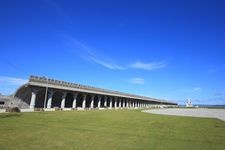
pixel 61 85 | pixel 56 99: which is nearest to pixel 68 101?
pixel 56 99

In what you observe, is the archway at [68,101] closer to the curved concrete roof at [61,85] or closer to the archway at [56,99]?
the archway at [56,99]

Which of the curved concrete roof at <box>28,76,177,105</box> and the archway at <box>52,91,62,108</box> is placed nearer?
the curved concrete roof at <box>28,76,177,105</box>

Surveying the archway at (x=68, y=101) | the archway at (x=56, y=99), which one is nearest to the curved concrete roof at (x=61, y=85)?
the archway at (x=56, y=99)

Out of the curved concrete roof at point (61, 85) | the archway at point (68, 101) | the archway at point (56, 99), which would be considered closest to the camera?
→ the curved concrete roof at point (61, 85)

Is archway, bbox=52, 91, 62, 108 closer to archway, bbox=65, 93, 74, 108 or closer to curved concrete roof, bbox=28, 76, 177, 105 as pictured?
curved concrete roof, bbox=28, 76, 177, 105

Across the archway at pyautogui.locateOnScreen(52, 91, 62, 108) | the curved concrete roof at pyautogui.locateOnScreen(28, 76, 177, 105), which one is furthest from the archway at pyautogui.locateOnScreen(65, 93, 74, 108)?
the curved concrete roof at pyautogui.locateOnScreen(28, 76, 177, 105)

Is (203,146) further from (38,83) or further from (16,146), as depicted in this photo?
(38,83)

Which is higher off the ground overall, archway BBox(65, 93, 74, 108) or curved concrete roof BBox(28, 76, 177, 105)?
curved concrete roof BBox(28, 76, 177, 105)

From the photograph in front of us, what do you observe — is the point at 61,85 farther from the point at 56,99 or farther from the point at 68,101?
the point at 68,101

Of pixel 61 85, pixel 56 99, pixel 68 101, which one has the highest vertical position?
pixel 61 85

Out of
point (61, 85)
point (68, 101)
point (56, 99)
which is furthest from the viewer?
point (68, 101)

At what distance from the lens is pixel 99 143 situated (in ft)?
34.2

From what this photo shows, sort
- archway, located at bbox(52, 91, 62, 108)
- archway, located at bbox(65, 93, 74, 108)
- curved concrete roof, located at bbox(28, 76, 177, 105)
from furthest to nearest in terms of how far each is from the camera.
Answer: archway, located at bbox(65, 93, 74, 108)
archway, located at bbox(52, 91, 62, 108)
curved concrete roof, located at bbox(28, 76, 177, 105)

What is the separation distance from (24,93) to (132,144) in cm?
5058
